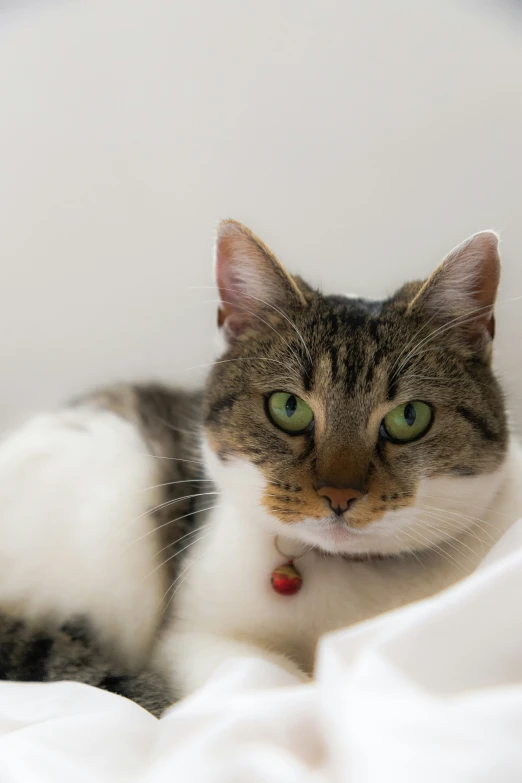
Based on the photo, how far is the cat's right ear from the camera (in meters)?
1.17

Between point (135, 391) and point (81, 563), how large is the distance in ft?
1.71

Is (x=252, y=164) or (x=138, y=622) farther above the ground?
(x=252, y=164)

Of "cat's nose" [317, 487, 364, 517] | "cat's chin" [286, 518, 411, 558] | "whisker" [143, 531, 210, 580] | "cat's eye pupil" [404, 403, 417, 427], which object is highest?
"cat's eye pupil" [404, 403, 417, 427]

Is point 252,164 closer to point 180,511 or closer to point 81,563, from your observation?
point 180,511

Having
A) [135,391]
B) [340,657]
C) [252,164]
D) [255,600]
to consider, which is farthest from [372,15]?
[340,657]

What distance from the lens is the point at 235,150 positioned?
1.70 metres

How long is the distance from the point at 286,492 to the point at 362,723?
47 centimetres

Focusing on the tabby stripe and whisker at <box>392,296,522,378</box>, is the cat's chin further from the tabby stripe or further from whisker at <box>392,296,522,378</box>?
whisker at <box>392,296,522,378</box>

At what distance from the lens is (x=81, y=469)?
1.34m

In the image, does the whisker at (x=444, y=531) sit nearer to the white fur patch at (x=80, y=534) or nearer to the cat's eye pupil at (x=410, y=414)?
the cat's eye pupil at (x=410, y=414)

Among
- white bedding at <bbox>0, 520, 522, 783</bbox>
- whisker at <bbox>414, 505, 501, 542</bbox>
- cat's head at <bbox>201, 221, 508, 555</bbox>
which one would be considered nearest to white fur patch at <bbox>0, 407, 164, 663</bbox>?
cat's head at <bbox>201, 221, 508, 555</bbox>

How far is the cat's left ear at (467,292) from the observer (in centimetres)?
110

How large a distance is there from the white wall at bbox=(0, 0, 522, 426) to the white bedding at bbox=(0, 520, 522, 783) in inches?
41.4

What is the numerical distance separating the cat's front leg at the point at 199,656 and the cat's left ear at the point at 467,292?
2.15 feet
